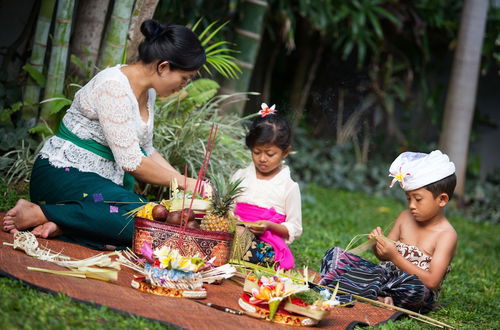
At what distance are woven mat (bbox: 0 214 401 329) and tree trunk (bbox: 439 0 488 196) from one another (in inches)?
233

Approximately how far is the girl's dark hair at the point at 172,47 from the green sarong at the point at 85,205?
0.76 meters

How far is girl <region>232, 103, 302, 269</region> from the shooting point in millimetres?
4184

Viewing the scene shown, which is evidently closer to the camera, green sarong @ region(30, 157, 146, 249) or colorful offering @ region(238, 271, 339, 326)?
colorful offering @ region(238, 271, 339, 326)

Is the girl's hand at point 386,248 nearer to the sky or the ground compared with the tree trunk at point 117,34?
nearer to the ground

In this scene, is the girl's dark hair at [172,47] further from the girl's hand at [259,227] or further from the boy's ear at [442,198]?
the boy's ear at [442,198]

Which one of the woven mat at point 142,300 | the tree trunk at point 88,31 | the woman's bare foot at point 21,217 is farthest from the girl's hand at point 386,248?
the tree trunk at point 88,31

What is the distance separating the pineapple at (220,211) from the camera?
378 cm

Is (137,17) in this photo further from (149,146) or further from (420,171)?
(420,171)

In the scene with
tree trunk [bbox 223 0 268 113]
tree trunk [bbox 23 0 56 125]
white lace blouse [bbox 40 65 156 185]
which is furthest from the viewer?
tree trunk [bbox 223 0 268 113]

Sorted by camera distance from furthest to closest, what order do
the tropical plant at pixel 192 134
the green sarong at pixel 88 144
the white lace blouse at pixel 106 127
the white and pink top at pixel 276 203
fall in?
the tropical plant at pixel 192 134
the white and pink top at pixel 276 203
the green sarong at pixel 88 144
the white lace blouse at pixel 106 127

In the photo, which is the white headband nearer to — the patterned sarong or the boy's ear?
the boy's ear

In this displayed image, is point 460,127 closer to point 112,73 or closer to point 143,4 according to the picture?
point 143,4

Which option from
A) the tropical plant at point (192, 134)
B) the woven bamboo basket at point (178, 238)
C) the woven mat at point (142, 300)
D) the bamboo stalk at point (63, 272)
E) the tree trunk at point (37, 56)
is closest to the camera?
the woven mat at point (142, 300)

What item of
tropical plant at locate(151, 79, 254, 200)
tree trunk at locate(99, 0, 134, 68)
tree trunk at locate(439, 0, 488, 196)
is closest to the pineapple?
tropical plant at locate(151, 79, 254, 200)
